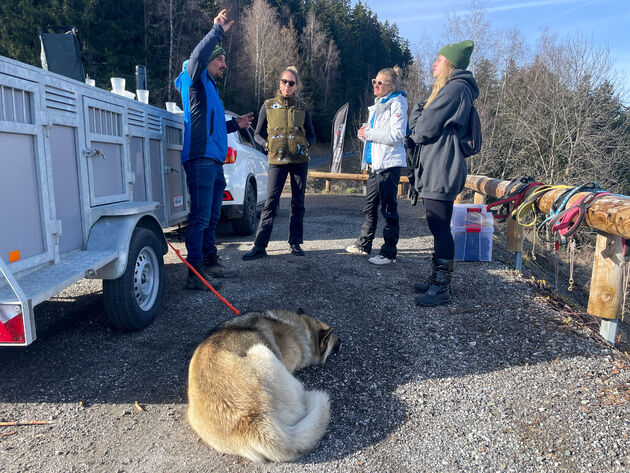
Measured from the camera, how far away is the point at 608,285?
348 centimetres

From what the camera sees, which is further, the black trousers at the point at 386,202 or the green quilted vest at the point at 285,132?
the green quilted vest at the point at 285,132

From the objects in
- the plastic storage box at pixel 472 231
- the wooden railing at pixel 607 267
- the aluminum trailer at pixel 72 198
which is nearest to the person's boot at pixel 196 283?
the aluminum trailer at pixel 72 198

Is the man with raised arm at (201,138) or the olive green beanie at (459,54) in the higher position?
the olive green beanie at (459,54)

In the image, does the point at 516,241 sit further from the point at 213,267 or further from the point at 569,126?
the point at 569,126

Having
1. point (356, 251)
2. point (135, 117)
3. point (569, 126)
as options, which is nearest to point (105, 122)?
point (135, 117)

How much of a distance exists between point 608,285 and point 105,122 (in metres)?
4.39

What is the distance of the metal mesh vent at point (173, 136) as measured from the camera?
16.7 feet

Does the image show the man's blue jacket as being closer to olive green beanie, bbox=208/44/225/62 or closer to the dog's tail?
olive green beanie, bbox=208/44/225/62

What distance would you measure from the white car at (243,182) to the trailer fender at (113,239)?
10.8 feet

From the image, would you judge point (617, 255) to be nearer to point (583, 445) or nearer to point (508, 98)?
point (583, 445)

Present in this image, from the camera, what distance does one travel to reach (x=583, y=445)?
7.47 feet

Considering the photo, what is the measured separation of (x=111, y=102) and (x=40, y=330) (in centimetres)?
204

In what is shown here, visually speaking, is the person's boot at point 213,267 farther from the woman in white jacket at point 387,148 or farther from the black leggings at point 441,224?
the black leggings at point 441,224

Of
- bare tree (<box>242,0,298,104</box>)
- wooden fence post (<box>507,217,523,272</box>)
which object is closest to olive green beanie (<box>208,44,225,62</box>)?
wooden fence post (<box>507,217,523,272</box>)
